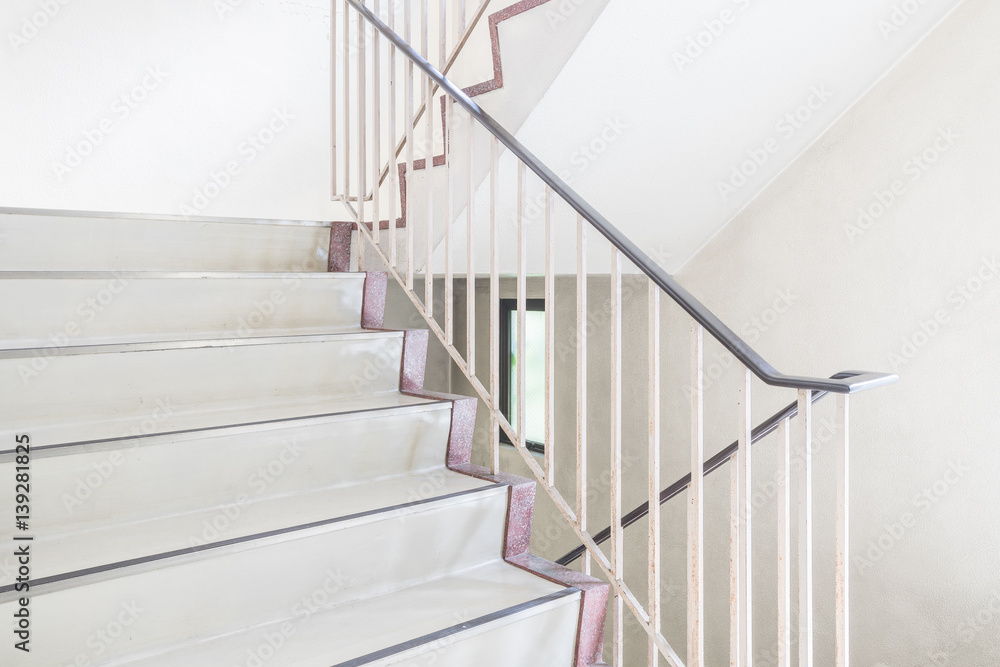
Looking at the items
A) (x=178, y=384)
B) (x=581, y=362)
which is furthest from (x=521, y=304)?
(x=178, y=384)

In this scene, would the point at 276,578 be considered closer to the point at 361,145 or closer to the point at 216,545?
the point at 216,545

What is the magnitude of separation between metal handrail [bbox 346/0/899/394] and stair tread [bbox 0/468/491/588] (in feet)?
2.25

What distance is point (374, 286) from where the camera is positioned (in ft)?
7.25

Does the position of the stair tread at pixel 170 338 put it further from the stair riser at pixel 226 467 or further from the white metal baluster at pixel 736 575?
the white metal baluster at pixel 736 575

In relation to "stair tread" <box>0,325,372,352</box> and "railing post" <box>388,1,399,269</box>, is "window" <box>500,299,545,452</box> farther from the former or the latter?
"stair tread" <box>0,325,372,352</box>

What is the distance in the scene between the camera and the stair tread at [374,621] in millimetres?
1230

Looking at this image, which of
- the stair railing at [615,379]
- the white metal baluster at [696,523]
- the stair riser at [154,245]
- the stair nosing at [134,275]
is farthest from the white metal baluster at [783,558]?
the stair riser at [154,245]

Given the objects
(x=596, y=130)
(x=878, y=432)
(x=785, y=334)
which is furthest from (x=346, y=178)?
(x=878, y=432)

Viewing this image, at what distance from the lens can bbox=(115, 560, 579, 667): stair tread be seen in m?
1.23

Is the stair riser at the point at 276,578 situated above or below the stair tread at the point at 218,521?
below

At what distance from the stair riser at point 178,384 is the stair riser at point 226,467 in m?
0.07

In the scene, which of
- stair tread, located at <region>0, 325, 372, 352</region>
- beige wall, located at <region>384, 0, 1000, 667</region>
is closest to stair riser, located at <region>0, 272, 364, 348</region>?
stair tread, located at <region>0, 325, 372, 352</region>

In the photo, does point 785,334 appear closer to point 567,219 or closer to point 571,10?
point 567,219

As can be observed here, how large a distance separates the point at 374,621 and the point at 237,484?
0.46 m
